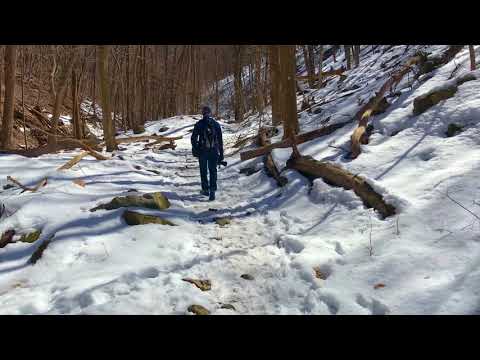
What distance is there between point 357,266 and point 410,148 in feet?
12.1

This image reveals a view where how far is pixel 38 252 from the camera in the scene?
440 cm

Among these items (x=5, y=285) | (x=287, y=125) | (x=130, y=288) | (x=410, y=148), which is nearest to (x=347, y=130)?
(x=287, y=125)

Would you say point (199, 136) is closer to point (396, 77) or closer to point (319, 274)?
point (319, 274)

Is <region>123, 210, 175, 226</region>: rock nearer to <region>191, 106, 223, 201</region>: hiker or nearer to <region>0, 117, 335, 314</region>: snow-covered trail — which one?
<region>0, 117, 335, 314</region>: snow-covered trail

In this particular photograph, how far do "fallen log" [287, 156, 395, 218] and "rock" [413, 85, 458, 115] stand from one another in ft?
8.97

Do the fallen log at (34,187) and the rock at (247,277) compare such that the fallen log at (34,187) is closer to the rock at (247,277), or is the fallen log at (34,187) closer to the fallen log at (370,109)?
the rock at (247,277)

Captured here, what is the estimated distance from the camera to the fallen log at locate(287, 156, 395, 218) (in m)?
5.01

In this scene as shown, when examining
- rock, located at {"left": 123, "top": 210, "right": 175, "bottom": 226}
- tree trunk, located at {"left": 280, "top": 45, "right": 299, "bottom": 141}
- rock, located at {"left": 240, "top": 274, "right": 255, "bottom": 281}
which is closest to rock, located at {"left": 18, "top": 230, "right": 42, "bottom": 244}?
rock, located at {"left": 123, "top": 210, "right": 175, "bottom": 226}

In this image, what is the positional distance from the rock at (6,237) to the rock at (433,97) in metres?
8.00

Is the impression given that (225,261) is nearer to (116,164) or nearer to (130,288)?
(130,288)

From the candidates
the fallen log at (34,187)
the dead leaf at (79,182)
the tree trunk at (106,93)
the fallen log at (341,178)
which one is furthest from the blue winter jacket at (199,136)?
the tree trunk at (106,93)

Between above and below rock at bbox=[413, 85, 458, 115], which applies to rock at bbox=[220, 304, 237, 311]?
below

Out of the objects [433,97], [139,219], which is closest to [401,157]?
[433,97]

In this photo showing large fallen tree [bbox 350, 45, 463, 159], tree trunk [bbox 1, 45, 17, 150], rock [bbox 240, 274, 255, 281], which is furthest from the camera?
tree trunk [bbox 1, 45, 17, 150]
